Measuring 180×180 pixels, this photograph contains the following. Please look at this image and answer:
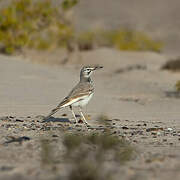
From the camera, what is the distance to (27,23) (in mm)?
30234

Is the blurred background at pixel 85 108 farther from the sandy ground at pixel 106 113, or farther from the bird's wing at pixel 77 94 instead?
the bird's wing at pixel 77 94

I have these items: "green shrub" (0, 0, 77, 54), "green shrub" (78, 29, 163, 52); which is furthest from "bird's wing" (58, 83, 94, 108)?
"green shrub" (78, 29, 163, 52)

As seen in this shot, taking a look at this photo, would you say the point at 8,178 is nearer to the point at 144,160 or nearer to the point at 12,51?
the point at 144,160

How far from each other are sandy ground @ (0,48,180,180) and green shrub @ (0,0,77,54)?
168 inches

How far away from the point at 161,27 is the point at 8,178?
5383 centimetres

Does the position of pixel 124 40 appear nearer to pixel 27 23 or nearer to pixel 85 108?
pixel 27 23

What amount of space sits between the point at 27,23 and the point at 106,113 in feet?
59.7

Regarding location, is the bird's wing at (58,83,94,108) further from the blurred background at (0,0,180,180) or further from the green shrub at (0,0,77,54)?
the green shrub at (0,0,77,54)

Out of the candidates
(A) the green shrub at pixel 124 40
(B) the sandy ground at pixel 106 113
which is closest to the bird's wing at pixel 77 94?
(B) the sandy ground at pixel 106 113

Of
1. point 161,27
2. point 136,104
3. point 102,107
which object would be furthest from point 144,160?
point 161,27

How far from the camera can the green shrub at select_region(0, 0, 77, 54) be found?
99.1 ft

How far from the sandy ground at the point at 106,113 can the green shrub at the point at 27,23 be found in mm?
4258

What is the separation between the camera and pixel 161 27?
193ft

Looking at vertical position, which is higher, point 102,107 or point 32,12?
point 32,12
